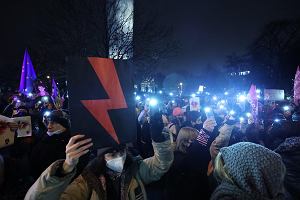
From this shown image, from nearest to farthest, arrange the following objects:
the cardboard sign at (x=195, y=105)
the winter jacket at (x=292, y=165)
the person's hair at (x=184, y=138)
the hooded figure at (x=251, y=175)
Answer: the hooded figure at (x=251, y=175)
the winter jacket at (x=292, y=165)
the person's hair at (x=184, y=138)
the cardboard sign at (x=195, y=105)

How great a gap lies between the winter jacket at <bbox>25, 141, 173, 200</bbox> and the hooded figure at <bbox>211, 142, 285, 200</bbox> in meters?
0.72

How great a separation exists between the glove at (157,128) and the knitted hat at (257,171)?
2.40ft

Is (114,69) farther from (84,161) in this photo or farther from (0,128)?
(0,128)

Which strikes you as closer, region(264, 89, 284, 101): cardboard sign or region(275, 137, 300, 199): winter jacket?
region(275, 137, 300, 199): winter jacket

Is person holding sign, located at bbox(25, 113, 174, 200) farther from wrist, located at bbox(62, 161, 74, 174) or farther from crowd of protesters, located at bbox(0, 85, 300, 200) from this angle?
wrist, located at bbox(62, 161, 74, 174)

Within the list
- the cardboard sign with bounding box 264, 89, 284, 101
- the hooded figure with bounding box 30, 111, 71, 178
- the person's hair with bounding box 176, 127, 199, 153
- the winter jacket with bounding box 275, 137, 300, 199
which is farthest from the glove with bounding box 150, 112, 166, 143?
the cardboard sign with bounding box 264, 89, 284, 101

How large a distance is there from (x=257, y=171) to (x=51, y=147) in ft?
11.4

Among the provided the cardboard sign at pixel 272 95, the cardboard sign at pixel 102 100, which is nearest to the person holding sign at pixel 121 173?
the cardboard sign at pixel 102 100

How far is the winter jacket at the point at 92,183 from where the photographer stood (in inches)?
87.0

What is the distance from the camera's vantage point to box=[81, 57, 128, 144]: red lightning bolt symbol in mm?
2393

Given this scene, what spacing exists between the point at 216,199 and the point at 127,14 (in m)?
12.3

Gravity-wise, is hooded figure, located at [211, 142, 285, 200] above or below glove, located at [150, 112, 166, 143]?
below

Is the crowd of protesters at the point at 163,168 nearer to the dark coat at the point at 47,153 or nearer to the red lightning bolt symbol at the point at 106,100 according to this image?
the dark coat at the point at 47,153

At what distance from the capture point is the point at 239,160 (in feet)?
7.16
